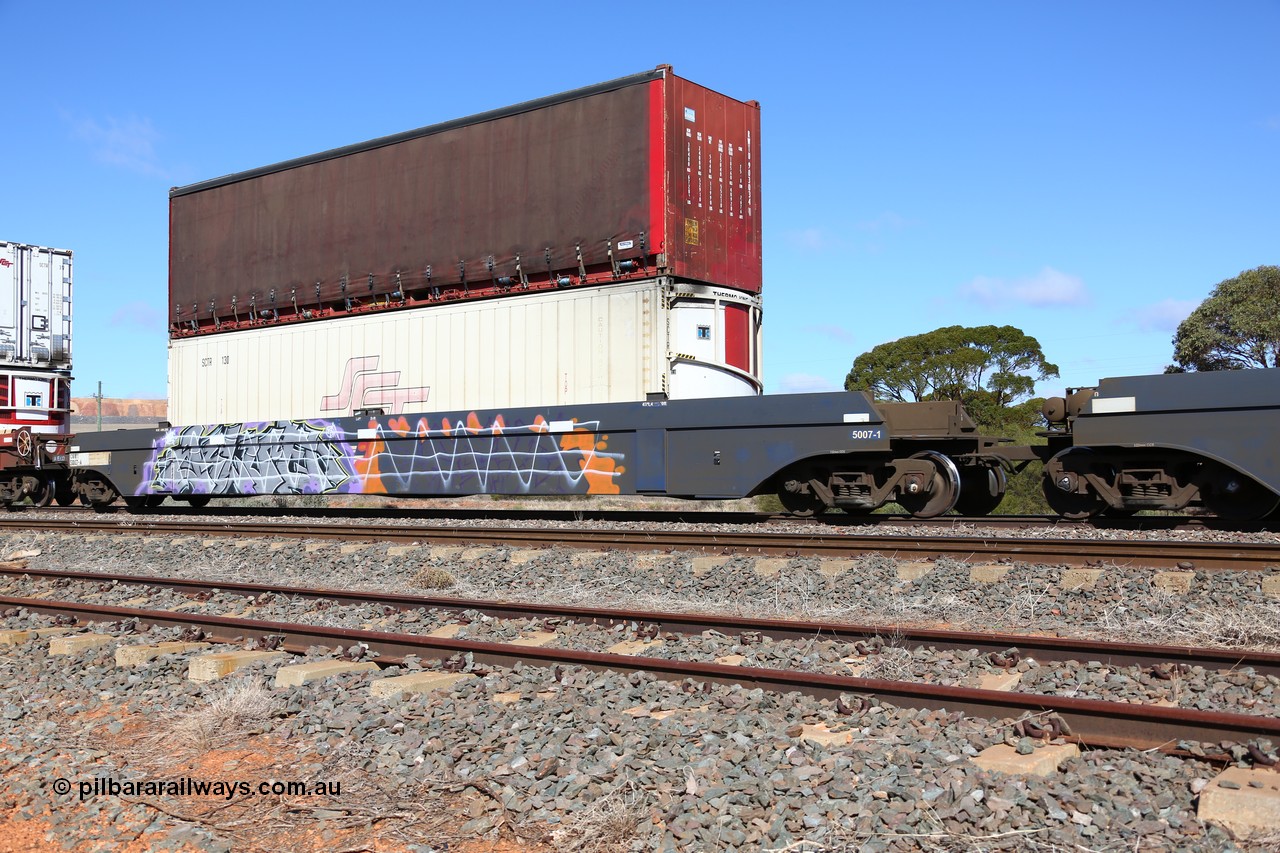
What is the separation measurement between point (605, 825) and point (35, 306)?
22323 mm

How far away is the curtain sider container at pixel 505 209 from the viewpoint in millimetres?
13906

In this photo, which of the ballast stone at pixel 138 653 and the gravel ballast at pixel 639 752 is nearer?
the gravel ballast at pixel 639 752

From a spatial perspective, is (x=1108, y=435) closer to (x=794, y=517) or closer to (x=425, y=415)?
(x=794, y=517)

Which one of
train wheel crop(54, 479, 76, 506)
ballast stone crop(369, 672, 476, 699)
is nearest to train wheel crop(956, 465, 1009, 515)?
ballast stone crop(369, 672, 476, 699)

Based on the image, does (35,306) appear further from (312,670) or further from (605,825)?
(605,825)

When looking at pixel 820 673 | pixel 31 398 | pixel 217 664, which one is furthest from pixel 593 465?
pixel 31 398

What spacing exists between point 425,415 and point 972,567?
363 inches

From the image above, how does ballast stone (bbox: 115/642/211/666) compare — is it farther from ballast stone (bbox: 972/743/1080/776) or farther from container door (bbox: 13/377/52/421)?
container door (bbox: 13/377/52/421)

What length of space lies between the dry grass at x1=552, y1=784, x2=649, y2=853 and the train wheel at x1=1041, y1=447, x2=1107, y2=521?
29.5 feet

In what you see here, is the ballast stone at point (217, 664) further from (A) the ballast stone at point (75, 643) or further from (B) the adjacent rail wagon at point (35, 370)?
(B) the adjacent rail wagon at point (35, 370)

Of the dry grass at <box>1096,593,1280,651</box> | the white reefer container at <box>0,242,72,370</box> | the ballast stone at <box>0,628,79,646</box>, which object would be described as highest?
the white reefer container at <box>0,242,72,370</box>
